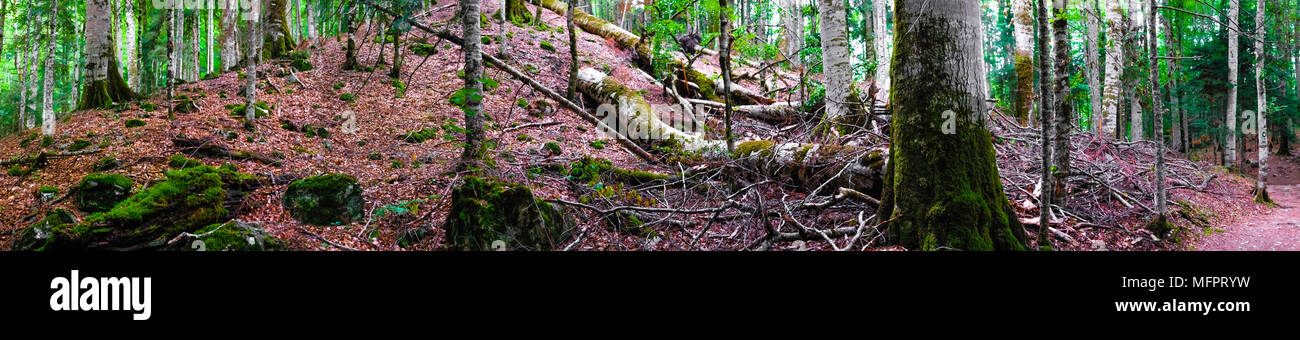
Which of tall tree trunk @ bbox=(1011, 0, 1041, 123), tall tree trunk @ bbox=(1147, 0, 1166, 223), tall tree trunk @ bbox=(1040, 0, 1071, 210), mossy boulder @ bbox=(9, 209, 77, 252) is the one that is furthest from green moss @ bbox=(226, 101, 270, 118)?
tall tree trunk @ bbox=(1011, 0, 1041, 123)

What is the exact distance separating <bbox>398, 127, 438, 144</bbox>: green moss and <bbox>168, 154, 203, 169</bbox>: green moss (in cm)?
252

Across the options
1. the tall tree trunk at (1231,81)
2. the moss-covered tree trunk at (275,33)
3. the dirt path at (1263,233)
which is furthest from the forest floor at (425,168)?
the tall tree trunk at (1231,81)

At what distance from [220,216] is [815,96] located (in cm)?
842

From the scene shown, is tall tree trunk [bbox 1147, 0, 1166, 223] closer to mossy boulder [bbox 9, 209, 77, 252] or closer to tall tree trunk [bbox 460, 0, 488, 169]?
tall tree trunk [bbox 460, 0, 488, 169]

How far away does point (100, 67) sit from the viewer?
32.3ft

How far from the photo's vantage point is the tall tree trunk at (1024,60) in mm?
10828

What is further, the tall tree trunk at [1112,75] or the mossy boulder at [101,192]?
the tall tree trunk at [1112,75]

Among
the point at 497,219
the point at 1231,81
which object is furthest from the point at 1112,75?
the point at 497,219

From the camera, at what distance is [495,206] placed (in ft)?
16.7

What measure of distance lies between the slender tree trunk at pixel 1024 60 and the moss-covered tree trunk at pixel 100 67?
16.8 meters

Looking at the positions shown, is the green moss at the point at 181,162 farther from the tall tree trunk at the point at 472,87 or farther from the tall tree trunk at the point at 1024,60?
the tall tree trunk at the point at 1024,60

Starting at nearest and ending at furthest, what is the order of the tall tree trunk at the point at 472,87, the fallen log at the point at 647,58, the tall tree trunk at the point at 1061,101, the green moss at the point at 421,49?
the tall tree trunk at the point at 1061,101 → the green moss at the point at 421,49 → the tall tree trunk at the point at 472,87 → the fallen log at the point at 647,58
